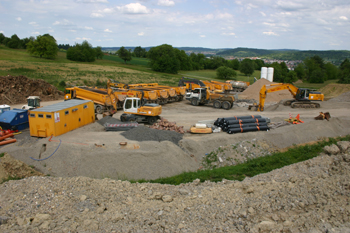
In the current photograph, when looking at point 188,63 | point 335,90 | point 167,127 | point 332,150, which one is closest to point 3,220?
point 167,127

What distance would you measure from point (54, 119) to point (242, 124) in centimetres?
1219

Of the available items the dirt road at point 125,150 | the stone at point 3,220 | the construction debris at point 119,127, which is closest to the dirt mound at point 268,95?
the dirt road at point 125,150

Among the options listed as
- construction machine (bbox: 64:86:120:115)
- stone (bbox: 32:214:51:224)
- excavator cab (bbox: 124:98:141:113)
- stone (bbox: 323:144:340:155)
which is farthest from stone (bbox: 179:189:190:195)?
construction machine (bbox: 64:86:120:115)

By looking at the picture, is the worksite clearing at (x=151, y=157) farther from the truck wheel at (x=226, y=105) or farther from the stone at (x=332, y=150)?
the truck wheel at (x=226, y=105)

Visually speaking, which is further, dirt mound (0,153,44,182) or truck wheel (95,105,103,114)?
truck wheel (95,105,103,114)

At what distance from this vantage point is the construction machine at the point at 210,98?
95.7ft

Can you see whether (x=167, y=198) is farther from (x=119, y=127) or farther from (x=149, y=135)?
(x=119, y=127)

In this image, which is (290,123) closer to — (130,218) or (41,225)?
(130,218)

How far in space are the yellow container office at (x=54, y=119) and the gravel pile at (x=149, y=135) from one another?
3382mm

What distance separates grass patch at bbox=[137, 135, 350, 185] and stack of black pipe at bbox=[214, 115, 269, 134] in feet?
9.37

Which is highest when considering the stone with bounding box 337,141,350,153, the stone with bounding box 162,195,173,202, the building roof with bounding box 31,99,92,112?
the building roof with bounding box 31,99,92,112

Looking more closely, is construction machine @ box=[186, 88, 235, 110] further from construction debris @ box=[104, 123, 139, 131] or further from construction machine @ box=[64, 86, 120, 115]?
construction debris @ box=[104, 123, 139, 131]

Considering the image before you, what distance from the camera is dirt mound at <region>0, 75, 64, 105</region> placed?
28734 mm

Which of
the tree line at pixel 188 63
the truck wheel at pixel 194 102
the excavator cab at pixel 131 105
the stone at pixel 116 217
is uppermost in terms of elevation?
the tree line at pixel 188 63
